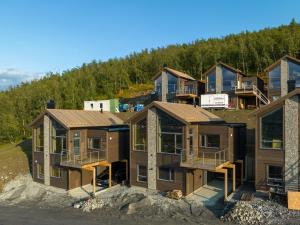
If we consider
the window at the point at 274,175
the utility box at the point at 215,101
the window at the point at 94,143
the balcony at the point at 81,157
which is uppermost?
the utility box at the point at 215,101

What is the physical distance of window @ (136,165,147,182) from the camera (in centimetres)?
2489

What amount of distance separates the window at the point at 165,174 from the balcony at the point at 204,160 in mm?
1579

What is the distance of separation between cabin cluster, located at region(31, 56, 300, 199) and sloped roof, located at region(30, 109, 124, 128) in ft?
0.38

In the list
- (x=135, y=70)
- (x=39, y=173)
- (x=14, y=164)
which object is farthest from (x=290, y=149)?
(x=135, y=70)

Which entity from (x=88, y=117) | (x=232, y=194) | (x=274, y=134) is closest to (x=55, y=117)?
(x=88, y=117)

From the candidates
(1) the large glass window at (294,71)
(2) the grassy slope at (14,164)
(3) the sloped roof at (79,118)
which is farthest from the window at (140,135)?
(1) the large glass window at (294,71)

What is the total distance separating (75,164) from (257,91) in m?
25.7

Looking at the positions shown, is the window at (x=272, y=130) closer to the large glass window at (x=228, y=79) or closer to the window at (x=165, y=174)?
the window at (x=165, y=174)

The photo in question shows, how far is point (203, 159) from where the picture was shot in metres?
22.7

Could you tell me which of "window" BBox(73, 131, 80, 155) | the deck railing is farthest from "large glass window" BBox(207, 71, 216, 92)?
"window" BBox(73, 131, 80, 155)

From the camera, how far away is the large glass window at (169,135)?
2324 centimetres

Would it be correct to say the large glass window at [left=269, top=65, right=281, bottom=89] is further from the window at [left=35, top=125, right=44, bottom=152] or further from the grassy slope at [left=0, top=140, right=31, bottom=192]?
the grassy slope at [left=0, top=140, right=31, bottom=192]

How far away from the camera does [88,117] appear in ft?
97.0

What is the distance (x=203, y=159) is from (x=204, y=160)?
62 centimetres
